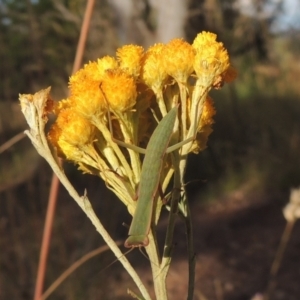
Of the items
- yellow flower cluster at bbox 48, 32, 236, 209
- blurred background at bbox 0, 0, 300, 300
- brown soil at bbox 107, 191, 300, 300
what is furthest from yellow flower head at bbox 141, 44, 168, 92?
brown soil at bbox 107, 191, 300, 300

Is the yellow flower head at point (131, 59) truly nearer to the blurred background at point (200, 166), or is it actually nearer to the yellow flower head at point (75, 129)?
the yellow flower head at point (75, 129)

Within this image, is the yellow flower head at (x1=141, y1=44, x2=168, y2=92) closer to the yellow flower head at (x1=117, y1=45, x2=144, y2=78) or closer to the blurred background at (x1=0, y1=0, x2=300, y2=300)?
the yellow flower head at (x1=117, y1=45, x2=144, y2=78)

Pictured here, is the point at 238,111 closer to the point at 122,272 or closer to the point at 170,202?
the point at 122,272

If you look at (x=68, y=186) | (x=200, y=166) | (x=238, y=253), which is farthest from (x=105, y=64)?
(x=200, y=166)

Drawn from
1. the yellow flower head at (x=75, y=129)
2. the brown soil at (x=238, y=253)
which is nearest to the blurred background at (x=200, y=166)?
the brown soil at (x=238, y=253)

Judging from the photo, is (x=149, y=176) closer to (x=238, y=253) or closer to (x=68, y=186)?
(x=68, y=186)

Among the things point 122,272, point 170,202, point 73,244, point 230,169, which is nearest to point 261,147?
point 230,169
